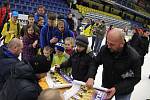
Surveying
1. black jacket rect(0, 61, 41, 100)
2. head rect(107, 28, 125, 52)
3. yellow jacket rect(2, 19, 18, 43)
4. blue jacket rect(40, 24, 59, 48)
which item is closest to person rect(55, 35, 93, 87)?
head rect(107, 28, 125, 52)

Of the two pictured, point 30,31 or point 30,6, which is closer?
point 30,31

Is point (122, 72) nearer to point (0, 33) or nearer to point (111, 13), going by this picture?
point (0, 33)

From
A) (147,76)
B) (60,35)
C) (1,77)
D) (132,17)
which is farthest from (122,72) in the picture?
(132,17)

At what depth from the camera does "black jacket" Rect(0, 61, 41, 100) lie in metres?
3.05

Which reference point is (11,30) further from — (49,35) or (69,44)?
(69,44)

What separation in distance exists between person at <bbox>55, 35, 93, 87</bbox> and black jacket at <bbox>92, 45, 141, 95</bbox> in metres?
0.63

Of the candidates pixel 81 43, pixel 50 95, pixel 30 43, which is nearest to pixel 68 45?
pixel 81 43

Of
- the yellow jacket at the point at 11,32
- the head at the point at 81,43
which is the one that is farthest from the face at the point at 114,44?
the yellow jacket at the point at 11,32

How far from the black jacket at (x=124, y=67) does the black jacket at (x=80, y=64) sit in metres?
0.72

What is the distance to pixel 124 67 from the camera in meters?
4.07

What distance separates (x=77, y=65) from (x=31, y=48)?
226 cm

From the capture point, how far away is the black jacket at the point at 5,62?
148 inches

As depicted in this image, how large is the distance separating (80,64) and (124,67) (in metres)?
1.03

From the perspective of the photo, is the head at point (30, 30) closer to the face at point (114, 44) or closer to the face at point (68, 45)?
the face at point (68, 45)
